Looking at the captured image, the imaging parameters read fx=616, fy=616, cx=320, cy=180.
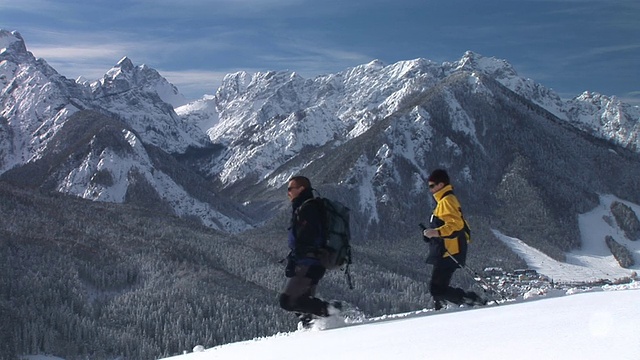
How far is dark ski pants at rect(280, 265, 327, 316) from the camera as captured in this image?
14891 mm

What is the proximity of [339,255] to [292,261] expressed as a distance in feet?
3.78

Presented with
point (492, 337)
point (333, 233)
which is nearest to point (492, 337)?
point (492, 337)

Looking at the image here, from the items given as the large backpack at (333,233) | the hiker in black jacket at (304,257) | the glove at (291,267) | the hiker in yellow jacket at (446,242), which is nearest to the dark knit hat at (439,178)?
the hiker in yellow jacket at (446,242)

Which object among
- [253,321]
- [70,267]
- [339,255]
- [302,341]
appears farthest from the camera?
[70,267]

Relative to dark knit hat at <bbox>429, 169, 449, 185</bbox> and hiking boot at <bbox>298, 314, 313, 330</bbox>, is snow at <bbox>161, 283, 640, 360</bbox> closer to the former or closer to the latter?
hiking boot at <bbox>298, 314, 313, 330</bbox>

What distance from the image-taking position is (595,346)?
8.36 meters

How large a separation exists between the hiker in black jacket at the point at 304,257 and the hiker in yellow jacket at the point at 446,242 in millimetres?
3047

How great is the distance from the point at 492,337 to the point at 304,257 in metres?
5.77

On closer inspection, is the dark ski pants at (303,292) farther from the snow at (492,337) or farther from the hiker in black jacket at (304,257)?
the snow at (492,337)

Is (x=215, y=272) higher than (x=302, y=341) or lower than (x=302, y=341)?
lower

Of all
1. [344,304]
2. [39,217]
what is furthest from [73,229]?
[344,304]

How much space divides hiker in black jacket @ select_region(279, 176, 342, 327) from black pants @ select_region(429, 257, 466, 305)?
293 cm

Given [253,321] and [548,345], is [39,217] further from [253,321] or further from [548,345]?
[548,345]

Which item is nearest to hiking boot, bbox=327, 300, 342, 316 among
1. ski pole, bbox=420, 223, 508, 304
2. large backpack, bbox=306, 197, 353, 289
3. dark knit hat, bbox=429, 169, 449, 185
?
large backpack, bbox=306, 197, 353, 289
